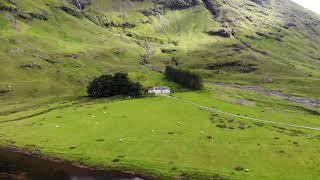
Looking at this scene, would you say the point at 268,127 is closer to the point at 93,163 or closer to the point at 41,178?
the point at 93,163

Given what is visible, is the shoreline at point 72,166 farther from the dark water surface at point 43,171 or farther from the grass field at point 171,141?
the grass field at point 171,141

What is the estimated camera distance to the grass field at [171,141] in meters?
101

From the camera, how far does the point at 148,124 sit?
148m

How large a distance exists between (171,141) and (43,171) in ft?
123

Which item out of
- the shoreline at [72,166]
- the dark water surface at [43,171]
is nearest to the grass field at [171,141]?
the shoreline at [72,166]

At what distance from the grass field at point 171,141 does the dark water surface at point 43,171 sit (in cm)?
451

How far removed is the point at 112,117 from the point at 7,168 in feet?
191

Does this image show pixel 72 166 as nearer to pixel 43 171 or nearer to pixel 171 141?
pixel 43 171

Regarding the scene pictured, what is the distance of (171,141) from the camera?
123m

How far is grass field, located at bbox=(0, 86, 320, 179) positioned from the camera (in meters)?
101

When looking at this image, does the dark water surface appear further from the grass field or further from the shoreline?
the grass field

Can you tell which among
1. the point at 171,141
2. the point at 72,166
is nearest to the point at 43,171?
the point at 72,166

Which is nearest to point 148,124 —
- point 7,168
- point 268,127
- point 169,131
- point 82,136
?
point 169,131

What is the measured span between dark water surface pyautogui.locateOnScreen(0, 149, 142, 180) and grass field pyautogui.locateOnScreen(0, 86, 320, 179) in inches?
178
